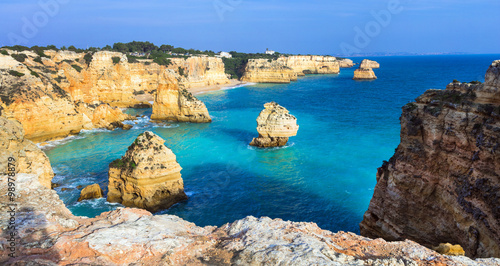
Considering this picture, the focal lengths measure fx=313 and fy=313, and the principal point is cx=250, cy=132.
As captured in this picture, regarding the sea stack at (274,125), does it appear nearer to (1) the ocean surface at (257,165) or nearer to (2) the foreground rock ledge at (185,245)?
(1) the ocean surface at (257,165)

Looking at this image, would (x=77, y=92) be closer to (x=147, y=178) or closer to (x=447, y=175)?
(x=147, y=178)

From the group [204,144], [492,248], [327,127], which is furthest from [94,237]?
[327,127]

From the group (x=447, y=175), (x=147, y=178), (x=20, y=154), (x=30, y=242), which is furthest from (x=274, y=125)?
(x=30, y=242)

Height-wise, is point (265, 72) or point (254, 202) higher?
point (265, 72)

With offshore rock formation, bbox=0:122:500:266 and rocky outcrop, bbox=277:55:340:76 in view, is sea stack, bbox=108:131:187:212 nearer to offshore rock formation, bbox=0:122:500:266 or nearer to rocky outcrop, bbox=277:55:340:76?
offshore rock formation, bbox=0:122:500:266

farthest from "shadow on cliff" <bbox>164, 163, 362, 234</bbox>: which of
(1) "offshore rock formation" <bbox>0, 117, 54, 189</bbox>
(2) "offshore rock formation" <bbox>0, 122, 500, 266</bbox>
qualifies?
(2) "offshore rock formation" <bbox>0, 122, 500, 266</bbox>

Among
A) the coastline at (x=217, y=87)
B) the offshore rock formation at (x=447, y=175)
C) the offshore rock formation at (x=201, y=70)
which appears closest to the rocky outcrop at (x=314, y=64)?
the coastline at (x=217, y=87)
